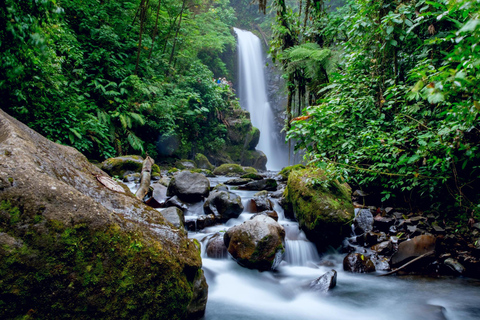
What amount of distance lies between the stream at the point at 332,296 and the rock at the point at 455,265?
12cm

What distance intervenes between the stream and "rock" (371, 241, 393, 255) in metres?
0.45

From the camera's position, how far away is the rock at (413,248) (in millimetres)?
3547

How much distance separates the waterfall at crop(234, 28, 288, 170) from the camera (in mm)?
25109

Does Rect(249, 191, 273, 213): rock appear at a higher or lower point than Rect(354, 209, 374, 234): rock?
higher

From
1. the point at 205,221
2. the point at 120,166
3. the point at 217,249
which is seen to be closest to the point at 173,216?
the point at 217,249

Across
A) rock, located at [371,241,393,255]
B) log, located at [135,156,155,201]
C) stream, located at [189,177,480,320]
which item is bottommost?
stream, located at [189,177,480,320]

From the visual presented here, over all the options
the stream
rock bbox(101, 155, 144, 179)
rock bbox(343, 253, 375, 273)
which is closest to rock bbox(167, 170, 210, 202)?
the stream

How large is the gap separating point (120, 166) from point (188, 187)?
3.17 metres

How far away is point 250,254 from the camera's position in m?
3.62

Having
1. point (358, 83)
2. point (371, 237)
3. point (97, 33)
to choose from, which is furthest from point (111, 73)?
point (371, 237)

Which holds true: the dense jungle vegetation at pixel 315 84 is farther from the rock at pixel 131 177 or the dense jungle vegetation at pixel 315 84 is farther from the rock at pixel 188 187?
the rock at pixel 188 187

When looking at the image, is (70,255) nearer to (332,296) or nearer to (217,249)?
(217,249)

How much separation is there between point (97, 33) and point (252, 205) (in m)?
9.34

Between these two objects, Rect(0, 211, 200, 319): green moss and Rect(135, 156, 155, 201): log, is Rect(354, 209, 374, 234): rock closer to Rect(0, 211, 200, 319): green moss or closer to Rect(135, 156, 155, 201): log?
Rect(0, 211, 200, 319): green moss
